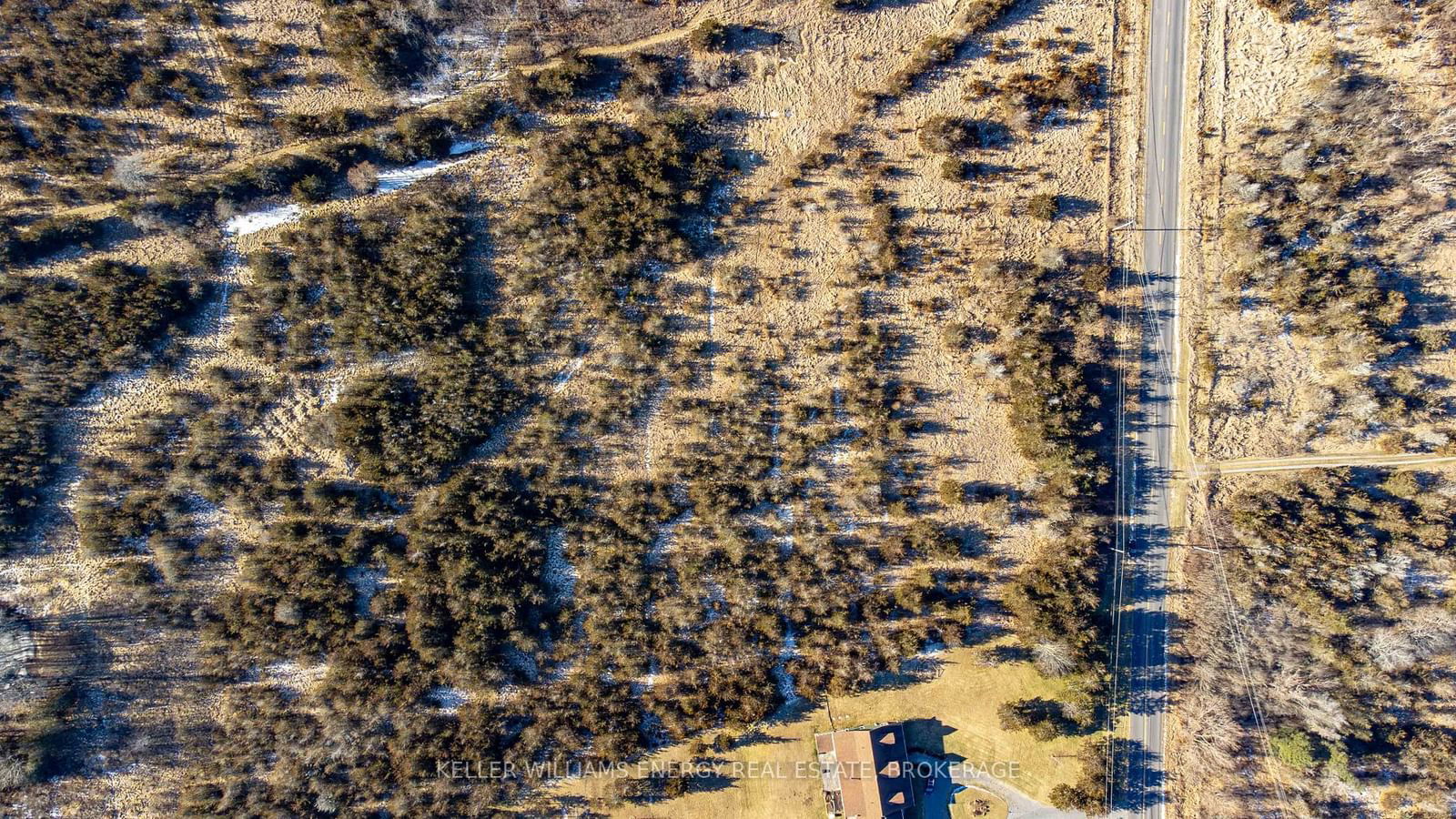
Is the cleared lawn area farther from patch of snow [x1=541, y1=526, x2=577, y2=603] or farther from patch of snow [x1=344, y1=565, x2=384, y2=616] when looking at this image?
patch of snow [x1=344, y1=565, x2=384, y2=616]

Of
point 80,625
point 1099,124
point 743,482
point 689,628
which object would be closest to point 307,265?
point 80,625

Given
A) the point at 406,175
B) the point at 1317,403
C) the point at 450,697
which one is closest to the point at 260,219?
the point at 406,175

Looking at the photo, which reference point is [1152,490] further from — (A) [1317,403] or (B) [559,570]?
(B) [559,570]

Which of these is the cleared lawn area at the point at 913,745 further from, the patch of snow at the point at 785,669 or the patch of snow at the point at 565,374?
the patch of snow at the point at 565,374

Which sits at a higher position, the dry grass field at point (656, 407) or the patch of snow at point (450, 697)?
the dry grass field at point (656, 407)

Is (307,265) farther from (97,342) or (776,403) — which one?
(776,403)

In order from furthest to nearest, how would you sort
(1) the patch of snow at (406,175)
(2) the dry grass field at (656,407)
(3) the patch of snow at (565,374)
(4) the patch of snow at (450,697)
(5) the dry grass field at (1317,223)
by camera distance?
(3) the patch of snow at (565,374) → (4) the patch of snow at (450,697) → (1) the patch of snow at (406,175) → (2) the dry grass field at (656,407) → (5) the dry grass field at (1317,223)

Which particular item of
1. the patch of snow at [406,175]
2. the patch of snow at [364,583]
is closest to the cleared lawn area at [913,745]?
the patch of snow at [364,583]
